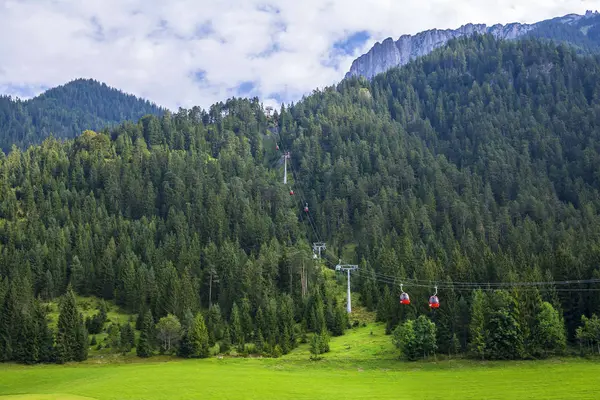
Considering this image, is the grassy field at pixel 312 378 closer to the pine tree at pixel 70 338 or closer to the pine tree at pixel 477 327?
the pine tree at pixel 477 327

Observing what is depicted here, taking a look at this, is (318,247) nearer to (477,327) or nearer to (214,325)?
(214,325)

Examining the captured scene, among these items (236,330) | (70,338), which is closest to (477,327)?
(236,330)

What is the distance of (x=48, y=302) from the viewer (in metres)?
130

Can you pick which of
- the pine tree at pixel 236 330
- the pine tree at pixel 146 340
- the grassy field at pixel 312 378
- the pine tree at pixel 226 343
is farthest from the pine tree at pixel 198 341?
the pine tree at pixel 146 340

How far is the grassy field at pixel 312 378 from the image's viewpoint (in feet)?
215

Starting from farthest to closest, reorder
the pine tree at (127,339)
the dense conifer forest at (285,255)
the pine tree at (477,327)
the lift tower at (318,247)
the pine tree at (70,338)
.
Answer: the lift tower at (318,247) → the pine tree at (127,339) → the pine tree at (70,338) → the dense conifer forest at (285,255) → the pine tree at (477,327)

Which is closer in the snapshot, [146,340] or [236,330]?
[146,340]

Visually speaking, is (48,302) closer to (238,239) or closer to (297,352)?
(238,239)

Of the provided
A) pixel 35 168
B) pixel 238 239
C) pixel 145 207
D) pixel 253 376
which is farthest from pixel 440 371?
pixel 35 168

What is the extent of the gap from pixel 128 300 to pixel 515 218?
387 ft

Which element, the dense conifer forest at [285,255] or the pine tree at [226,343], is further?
the pine tree at [226,343]

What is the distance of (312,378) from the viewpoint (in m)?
77.8

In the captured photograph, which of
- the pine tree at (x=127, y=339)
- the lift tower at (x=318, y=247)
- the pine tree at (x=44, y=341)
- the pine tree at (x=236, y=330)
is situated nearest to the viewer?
the pine tree at (x=44, y=341)

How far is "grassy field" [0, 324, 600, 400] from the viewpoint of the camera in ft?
215
